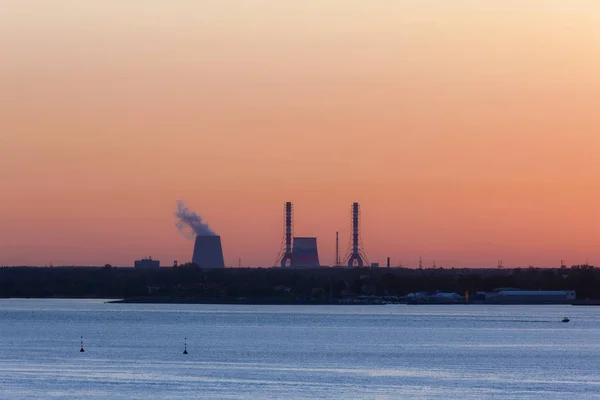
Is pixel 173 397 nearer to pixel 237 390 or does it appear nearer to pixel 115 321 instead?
pixel 237 390

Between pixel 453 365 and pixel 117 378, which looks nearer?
pixel 117 378

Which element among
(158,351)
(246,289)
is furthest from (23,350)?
(246,289)

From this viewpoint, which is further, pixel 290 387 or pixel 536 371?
pixel 536 371

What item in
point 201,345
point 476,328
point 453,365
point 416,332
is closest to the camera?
point 453,365

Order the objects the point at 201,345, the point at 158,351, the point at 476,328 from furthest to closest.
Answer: the point at 476,328
the point at 201,345
the point at 158,351

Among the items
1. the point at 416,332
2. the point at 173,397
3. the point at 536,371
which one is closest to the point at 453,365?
the point at 536,371

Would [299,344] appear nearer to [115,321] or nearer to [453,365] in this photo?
[453,365]
